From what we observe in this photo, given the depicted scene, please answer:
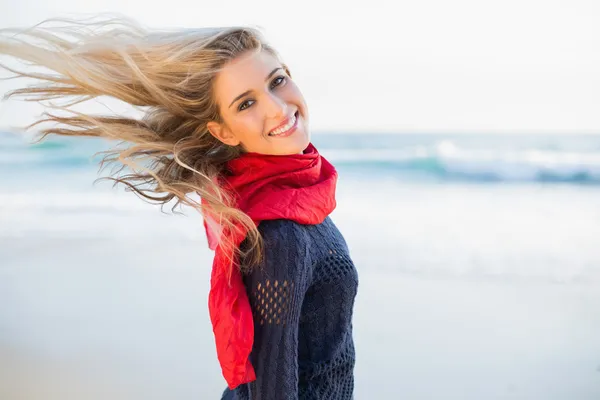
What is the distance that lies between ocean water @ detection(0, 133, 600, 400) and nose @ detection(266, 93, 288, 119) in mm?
2036

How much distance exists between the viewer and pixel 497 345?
3652 mm

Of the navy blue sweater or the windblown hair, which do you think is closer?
the navy blue sweater

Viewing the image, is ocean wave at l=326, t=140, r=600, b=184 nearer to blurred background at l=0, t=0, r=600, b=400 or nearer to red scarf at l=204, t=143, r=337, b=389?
blurred background at l=0, t=0, r=600, b=400

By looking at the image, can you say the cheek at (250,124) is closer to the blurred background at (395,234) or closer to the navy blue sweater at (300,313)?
the navy blue sweater at (300,313)

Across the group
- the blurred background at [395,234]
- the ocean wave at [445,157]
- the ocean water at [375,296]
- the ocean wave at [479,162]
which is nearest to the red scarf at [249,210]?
the blurred background at [395,234]

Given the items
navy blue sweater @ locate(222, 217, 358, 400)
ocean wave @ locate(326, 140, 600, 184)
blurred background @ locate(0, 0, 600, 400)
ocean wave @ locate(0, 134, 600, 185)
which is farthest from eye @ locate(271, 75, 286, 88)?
ocean wave @ locate(326, 140, 600, 184)

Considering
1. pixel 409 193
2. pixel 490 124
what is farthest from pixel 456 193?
pixel 490 124

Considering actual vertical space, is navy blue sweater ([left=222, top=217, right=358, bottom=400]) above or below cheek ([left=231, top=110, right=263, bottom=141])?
below

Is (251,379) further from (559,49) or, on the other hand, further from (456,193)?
(559,49)

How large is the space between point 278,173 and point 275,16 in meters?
12.1

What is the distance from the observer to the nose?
5.22 ft

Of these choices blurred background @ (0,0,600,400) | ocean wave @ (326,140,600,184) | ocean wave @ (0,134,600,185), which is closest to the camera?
blurred background @ (0,0,600,400)

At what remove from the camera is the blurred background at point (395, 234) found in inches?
134

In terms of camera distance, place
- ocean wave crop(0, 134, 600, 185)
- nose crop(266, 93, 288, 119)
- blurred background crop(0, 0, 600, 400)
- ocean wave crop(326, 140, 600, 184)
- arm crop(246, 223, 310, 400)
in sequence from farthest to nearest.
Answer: ocean wave crop(0, 134, 600, 185)
ocean wave crop(326, 140, 600, 184)
blurred background crop(0, 0, 600, 400)
nose crop(266, 93, 288, 119)
arm crop(246, 223, 310, 400)
